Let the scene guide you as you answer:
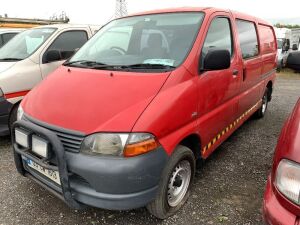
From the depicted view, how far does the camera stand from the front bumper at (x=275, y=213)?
1.73 m

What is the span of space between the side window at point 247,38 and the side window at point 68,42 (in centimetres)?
281

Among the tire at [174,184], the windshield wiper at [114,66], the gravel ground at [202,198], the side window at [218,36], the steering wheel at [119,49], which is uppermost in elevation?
the side window at [218,36]

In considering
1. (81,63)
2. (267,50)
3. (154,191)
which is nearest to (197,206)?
(154,191)

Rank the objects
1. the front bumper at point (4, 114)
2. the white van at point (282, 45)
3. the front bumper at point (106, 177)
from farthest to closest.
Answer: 1. the white van at point (282, 45)
2. the front bumper at point (4, 114)
3. the front bumper at point (106, 177)

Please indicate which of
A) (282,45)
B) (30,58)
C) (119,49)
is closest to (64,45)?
(30,58)

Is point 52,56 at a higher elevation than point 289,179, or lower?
higher

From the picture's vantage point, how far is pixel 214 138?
3.46m

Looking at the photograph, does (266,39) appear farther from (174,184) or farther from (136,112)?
(136,112)

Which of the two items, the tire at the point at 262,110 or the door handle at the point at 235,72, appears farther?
the tire at the point at 262,110

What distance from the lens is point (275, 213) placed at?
1794 mm

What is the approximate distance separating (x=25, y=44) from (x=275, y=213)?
15.4ft

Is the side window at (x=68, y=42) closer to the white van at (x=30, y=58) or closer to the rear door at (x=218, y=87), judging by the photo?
the white van at (x=30, y=58)

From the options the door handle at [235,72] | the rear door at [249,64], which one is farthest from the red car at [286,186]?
the rear door at [249,64]

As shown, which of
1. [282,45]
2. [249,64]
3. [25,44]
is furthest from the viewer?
[282,45]
